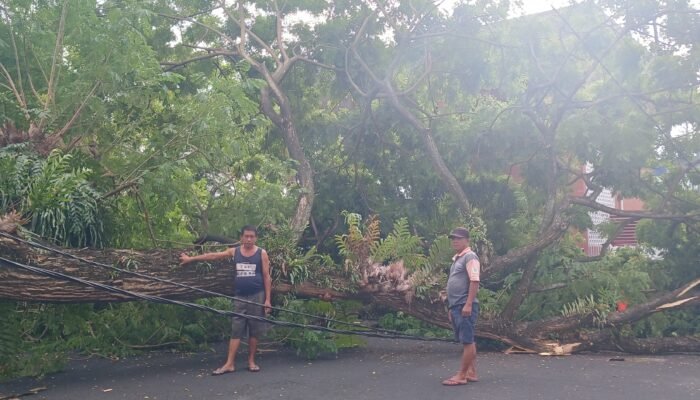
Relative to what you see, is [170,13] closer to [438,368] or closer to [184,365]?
[184,365]

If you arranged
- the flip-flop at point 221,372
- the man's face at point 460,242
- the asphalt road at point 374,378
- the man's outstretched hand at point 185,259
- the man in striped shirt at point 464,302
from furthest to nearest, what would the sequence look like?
the man's outstretched hand at point 185,259 → the flip-flop at point 221,372 → the man's face at point 460,242 → the man in striped shirt at point 464,302 → the asphalt road at point 374,378

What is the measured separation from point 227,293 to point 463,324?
2.97 metres

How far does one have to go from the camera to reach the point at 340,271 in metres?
9.19

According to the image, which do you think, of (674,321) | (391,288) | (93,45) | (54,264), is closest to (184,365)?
(54,264)

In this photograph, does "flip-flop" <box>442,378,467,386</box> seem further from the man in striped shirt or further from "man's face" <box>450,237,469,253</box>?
"man's face" <box>450,237,469,253</box>

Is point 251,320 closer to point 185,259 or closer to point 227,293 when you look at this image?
point 227,293

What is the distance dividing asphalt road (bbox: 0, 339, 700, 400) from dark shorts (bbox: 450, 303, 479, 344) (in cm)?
48

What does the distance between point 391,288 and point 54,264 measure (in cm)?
394

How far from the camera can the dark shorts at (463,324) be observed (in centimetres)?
710

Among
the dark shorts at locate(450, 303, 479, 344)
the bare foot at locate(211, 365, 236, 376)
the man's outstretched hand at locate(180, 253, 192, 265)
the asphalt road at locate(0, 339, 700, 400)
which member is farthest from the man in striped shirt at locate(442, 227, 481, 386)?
the man's outstretched hand at locate(180, 253, 192, 265)

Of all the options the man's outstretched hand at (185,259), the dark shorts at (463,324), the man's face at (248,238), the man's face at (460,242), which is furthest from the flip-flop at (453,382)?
the man's outstretched hand at (185,259)

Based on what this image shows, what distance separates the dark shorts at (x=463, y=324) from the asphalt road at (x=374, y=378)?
48 cm

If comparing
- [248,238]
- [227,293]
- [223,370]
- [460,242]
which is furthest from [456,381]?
[227,293]

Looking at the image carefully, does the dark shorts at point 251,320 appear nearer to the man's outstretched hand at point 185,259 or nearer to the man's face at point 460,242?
the man's outstretched hand at point 185,259
